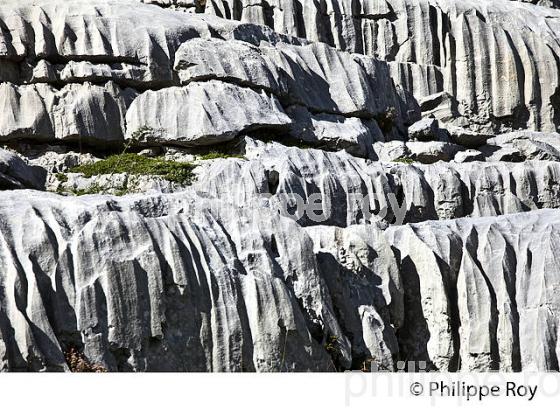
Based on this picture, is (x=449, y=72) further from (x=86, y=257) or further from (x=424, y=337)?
(x=86, y=257)

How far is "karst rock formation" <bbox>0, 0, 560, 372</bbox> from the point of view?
65.4ft

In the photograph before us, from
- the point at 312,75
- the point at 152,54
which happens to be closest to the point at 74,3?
the point at 152,54

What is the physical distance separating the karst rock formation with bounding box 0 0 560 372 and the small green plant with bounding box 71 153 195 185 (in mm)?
228

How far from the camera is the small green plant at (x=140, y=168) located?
2777 cm

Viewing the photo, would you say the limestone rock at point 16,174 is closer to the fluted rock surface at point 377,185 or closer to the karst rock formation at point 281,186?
the karst rock formation at point 281,186

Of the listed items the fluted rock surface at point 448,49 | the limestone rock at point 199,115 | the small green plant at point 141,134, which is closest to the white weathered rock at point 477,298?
the limestone rock at point 199,115

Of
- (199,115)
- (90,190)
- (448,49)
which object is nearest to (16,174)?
(90,190)

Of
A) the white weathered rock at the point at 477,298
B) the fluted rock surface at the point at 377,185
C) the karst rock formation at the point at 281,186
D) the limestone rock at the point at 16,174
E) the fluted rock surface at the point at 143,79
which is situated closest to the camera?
the karst rock formation at the point at 281,186

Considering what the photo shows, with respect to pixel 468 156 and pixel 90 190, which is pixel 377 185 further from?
pixel 90 190

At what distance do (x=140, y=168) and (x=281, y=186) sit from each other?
3546mm

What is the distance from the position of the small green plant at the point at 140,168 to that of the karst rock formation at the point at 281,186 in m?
0.23

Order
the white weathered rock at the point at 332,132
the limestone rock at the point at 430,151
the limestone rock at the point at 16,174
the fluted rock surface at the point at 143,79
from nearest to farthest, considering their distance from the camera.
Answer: the limestone rock at the point at 16,174 → the fluted rock surface at the point at 143,79 → the white weathered rock at the point at 332,132 → the limestone rock at the point at 430,151

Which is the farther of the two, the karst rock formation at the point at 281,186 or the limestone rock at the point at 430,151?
the limestone rock at the point at 430,151

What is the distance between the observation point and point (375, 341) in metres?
22.2
